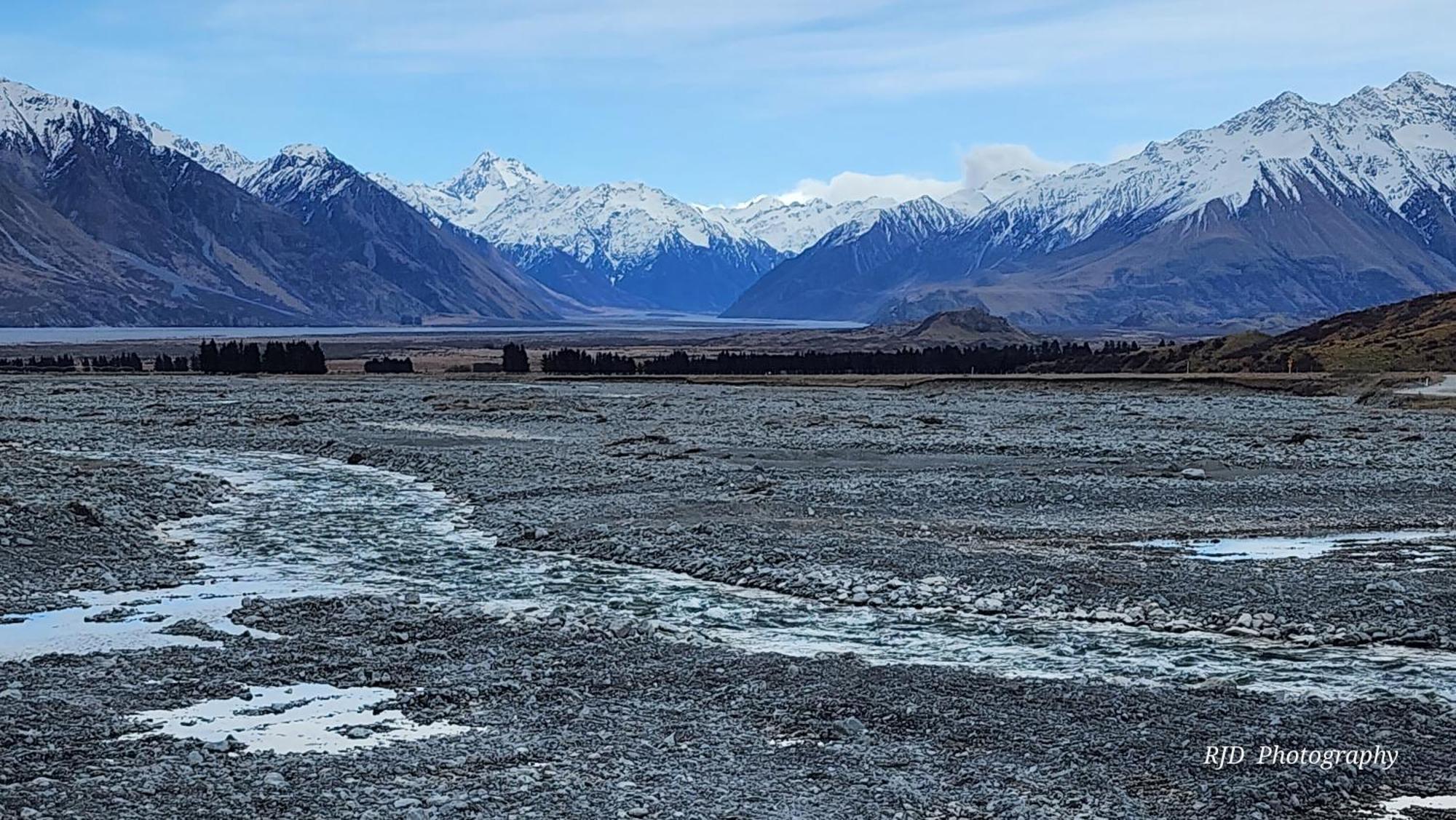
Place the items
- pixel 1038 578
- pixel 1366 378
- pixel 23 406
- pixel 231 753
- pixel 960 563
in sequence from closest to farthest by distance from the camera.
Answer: pixel 231 753 → pixel 1038 578 → pixel 960 563 → pixel 23 406 → pixel 1366 378

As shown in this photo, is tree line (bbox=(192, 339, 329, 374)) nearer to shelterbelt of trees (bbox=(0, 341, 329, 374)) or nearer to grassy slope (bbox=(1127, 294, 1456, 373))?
shelterbelt of trees (bbox=(0, 341, 329, 374))

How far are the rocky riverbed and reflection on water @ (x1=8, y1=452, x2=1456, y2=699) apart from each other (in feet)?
0.29

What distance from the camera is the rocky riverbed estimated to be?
11.6 metres

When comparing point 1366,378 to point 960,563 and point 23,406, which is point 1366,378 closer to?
point 960,563

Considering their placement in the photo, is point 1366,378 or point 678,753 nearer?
point 678,753

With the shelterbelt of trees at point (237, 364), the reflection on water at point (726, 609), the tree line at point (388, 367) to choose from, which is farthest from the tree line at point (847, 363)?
the reflection on water at point (726, 609)

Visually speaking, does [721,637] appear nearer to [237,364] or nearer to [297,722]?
[297,722]

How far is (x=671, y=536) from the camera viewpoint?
24.4 m

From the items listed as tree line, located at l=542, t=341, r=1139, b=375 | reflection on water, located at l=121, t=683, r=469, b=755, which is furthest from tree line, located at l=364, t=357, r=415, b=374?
reflection on water, located at l=121, t=683, r=469, b=755

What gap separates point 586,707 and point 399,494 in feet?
66.6

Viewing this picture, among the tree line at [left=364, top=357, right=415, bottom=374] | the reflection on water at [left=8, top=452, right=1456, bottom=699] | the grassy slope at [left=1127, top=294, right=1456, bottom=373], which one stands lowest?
the reflection on water at [left=8, top=452, right=1456, bottom=699]

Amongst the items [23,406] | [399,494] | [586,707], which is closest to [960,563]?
[586,707]

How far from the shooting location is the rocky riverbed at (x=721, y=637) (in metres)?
11.6

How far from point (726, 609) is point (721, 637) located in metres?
1.85
